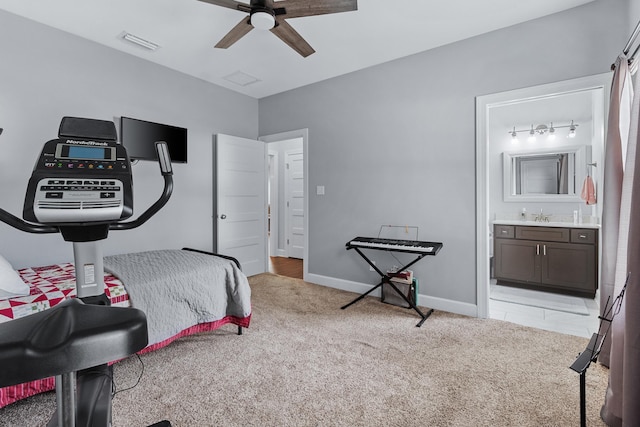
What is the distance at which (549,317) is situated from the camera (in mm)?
3059

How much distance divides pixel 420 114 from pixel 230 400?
3033 millimetres

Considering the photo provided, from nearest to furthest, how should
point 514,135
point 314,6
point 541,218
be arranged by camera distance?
point 314,6
point 541,218
point 514,135

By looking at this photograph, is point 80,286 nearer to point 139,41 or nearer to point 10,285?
point 10,285

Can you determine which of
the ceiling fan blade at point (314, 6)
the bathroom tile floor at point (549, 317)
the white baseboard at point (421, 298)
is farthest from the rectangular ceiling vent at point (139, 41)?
the bathroom tile floor at point (549, 317)

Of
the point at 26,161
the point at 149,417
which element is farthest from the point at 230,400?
the point at 26,161

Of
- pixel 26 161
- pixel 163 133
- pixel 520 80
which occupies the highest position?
pixel 520 80

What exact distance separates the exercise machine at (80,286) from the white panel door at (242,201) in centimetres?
293

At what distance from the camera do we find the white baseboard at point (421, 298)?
10.1 ft

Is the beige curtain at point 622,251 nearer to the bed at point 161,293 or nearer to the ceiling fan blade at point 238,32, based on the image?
the bed at point 161,293

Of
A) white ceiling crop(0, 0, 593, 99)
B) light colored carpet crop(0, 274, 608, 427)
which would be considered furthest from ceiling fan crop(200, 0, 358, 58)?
light colored carpet crop(0, 274, 608, 427)

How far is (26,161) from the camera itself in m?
2.76

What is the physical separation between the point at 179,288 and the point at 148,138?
2033 millimetres

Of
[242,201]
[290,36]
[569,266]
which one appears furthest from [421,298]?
[290,36]

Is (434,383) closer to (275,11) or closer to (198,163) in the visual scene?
(275,11)
